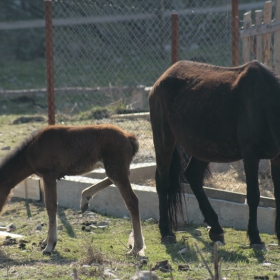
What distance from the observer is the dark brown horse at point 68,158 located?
640 cm

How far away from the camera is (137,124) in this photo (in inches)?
466

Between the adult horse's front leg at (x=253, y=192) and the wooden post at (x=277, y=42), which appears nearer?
the adult horse's front leg at (x=253, y=192)

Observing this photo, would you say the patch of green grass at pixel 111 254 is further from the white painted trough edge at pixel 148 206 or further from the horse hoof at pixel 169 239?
the white painted trough edge at pixel 148 206

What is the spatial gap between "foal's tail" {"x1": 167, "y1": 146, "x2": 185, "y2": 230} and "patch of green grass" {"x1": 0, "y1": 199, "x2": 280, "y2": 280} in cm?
27

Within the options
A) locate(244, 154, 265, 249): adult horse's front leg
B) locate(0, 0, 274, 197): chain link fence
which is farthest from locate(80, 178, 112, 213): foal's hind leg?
locate(0, 0, 274, 197): chain link fence

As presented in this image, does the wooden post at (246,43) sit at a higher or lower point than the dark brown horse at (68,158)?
Result: higher

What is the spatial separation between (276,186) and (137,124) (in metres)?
5.69

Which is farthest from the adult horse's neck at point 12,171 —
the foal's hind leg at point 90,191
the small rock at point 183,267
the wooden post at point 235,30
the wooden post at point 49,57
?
the wooden post at point 235,30

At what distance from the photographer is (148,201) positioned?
769 centimetres

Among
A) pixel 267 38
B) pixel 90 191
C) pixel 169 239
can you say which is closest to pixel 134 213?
pixel 169 239

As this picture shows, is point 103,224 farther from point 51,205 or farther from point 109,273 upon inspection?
point 109,273

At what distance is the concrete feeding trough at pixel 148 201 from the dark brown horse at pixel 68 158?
1059 mm

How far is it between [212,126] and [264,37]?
272 cm

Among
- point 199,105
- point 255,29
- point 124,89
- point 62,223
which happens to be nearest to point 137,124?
point 124,89
